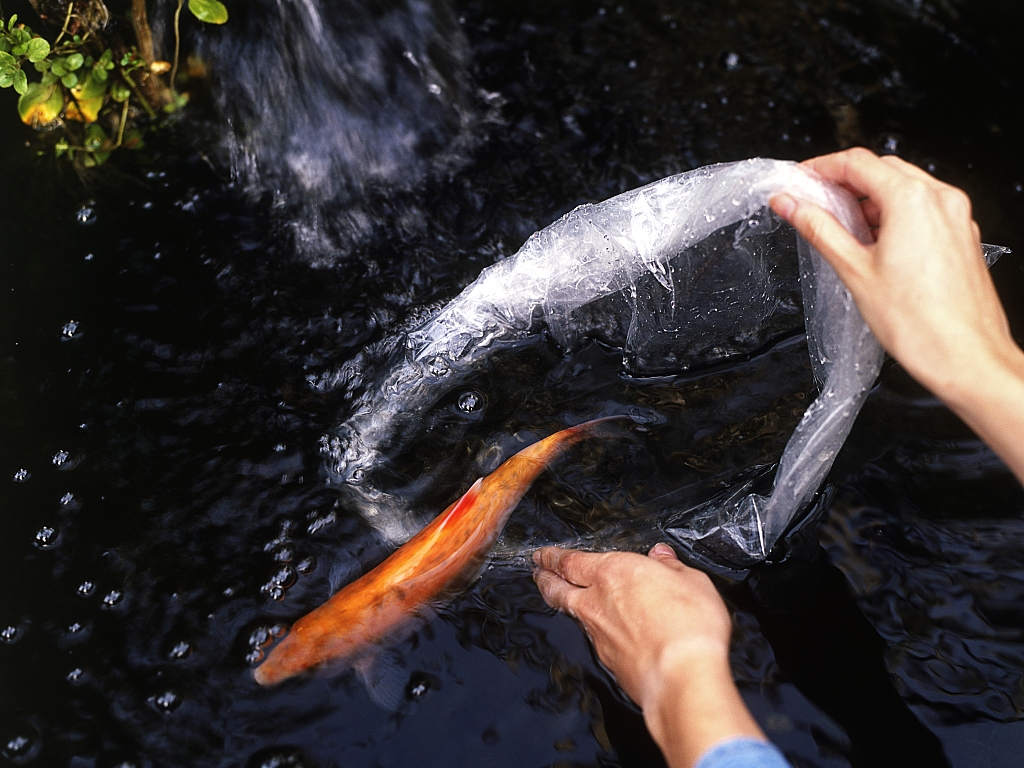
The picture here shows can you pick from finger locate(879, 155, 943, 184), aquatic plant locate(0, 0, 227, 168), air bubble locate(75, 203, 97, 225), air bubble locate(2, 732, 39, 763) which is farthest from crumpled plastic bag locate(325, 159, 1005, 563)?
aquatic plant locate(0, 0, 227, 168)

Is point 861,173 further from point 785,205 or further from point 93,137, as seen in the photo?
point 93,137

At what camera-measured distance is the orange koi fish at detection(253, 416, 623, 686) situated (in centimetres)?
179

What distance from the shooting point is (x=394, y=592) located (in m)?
1.82

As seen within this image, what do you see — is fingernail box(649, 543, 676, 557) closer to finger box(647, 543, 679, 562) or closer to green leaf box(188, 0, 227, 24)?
finger box(647, 543, 679, 562)

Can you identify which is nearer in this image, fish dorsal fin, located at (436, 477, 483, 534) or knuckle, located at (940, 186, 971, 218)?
knuckle, located at (940, 186, 971, 218)

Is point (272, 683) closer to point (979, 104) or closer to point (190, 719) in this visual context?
point (190, 719)

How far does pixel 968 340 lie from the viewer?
126 centimetres

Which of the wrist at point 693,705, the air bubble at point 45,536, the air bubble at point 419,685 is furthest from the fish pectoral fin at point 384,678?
the air bubble at point 45,536

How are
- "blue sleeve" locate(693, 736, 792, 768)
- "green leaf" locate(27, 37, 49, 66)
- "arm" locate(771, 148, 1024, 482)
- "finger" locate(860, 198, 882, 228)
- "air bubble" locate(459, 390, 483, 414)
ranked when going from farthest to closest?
"green leaf" locate(27, 37, 49, 66)
"air bubble" locate(459, 390, 483, 414)
"finger" locate(860, 198, 882, 228)
"arm" locate(771, 148, 1024, 482)
"blue sleeve" locate(693, 736, 792, 768)

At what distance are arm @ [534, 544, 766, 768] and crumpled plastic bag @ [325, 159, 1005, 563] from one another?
388 millimetres

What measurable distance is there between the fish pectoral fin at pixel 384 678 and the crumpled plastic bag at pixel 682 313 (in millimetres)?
335

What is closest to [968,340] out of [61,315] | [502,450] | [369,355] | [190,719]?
[502,450]

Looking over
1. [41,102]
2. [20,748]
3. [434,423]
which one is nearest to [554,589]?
[434,423]

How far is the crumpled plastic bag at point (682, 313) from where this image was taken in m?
1.65
